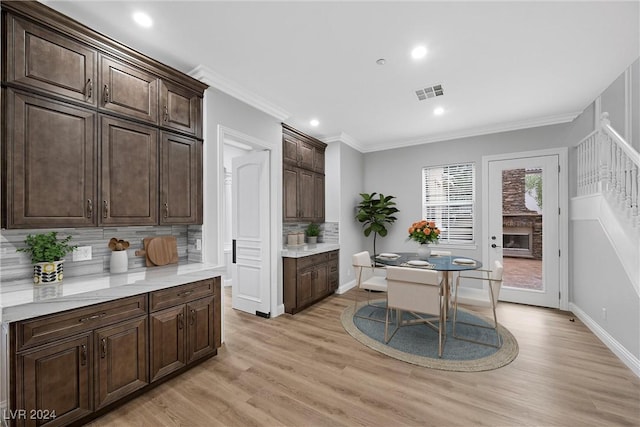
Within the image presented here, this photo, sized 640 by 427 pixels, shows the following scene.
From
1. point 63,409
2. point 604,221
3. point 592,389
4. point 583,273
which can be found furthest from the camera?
point 583,273

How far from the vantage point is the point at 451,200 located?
4914mm

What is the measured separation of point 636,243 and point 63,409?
4631 mm

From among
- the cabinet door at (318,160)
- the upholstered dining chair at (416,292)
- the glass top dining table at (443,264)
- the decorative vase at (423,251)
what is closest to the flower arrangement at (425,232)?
the decorative vase at (423,251)

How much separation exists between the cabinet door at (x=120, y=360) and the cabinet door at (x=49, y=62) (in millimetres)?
1726

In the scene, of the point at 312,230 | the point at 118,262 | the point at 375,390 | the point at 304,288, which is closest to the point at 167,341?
the point at 118,262

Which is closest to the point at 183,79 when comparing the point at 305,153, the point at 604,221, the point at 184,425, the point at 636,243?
the point at 305,153

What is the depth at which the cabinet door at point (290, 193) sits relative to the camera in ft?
13.4

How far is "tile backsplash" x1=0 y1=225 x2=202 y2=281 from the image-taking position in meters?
1.88

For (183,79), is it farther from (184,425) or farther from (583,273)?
(583,273)

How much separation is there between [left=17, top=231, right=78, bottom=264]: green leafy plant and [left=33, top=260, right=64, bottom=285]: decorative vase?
6 centimetres

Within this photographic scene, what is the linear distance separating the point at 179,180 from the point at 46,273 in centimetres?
119

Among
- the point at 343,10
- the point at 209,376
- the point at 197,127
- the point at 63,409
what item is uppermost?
the point at 343,10

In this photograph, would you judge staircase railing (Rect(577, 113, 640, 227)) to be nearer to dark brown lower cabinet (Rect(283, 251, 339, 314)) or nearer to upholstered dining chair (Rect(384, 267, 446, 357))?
upholstered dining chair (Rect(384, 267, 446, 357))

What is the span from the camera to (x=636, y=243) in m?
2.40
